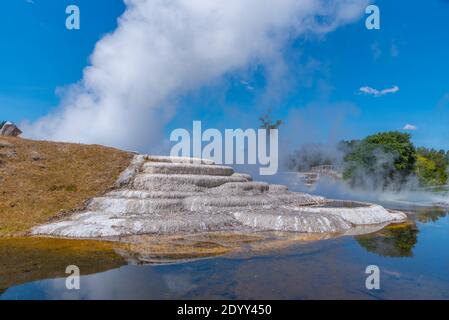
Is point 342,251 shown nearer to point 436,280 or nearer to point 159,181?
point 436,280

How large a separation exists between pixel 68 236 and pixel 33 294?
8.10 metres

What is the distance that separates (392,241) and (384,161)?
140 ft

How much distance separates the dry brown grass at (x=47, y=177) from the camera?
22.3 m

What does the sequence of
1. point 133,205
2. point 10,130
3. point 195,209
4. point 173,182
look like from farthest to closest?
1. point 10,130
2. point 173,182
3. point 195,209
4. point 133,205

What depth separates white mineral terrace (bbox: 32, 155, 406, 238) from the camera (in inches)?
810

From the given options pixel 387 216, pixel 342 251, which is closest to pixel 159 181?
pixel 342 251

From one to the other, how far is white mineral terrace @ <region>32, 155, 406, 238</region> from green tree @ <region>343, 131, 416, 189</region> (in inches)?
1301

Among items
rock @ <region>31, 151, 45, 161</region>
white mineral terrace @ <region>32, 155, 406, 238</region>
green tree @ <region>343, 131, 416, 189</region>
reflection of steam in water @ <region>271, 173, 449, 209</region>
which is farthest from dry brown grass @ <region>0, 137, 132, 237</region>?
green tree @ <region>343, 131, 416, 189</region>

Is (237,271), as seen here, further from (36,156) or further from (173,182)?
(36,156)

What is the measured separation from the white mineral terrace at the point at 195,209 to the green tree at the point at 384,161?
33053 millimetres

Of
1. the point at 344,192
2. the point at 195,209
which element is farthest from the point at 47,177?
the point at 344,192

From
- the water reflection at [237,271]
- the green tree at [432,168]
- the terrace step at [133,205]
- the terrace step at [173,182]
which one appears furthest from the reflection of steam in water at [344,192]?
the water reflection at [237,271]

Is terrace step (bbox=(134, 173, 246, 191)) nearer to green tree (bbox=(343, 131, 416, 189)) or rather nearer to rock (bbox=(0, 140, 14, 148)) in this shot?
rock (bbox=(0, 140, 14, 148))

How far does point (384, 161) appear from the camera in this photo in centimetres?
5966
